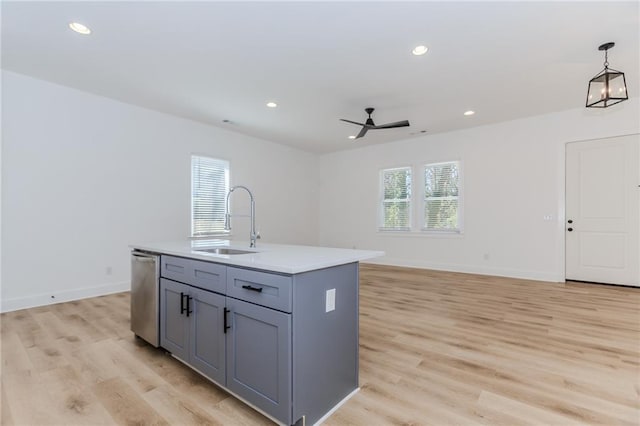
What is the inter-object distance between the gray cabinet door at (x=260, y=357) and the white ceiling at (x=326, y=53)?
2.36 metres

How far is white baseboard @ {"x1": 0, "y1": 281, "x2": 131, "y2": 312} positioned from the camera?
3686mm

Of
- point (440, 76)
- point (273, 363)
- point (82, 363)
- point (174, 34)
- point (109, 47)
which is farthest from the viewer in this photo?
point (440, 76)

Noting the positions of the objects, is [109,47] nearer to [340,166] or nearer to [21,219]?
[21,219]

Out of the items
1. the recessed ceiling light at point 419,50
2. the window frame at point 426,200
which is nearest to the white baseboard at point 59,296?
the recessed ceiling light at point 419,50

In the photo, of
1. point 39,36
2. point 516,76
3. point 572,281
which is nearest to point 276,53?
point 39,36

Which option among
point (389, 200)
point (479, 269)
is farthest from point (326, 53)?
point (479, 269)

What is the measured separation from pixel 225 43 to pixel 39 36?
173 centimetres

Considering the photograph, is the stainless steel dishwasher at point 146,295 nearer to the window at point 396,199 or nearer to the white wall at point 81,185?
the white wall at point 81,185

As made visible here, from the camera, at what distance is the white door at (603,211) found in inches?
187

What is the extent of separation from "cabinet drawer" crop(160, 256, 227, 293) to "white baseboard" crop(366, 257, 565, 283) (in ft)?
18.0

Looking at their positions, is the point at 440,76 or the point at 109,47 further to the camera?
the point at 440,76

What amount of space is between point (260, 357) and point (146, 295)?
1494mm

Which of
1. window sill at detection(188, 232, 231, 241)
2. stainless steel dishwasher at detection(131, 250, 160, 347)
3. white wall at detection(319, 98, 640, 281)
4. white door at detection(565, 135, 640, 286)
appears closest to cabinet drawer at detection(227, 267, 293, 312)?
stainless steel dishwasher at detection(131, 250, 160, 347)

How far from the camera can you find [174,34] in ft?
9.47
